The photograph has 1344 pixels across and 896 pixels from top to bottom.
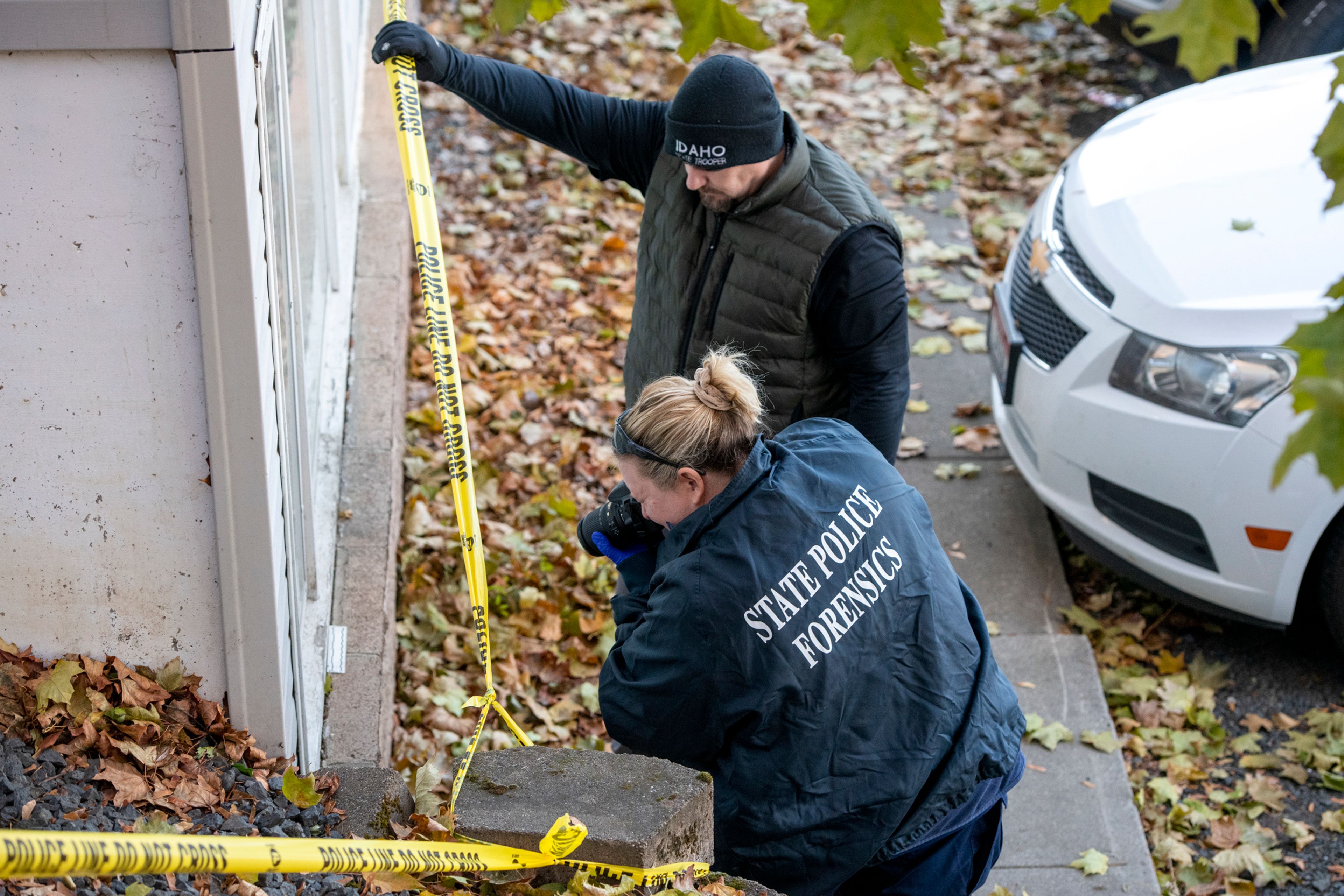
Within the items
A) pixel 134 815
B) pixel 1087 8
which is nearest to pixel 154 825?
pixel 134 815

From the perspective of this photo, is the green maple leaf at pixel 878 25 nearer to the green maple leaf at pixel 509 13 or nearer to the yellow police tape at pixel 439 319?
the green maple leaf at pixel 509 13

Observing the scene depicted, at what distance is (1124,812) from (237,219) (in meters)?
3.38

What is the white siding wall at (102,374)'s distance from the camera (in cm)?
228

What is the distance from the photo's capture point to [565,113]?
Result: 374 cm

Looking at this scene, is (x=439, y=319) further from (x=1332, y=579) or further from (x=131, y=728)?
(x=1332, y=579)

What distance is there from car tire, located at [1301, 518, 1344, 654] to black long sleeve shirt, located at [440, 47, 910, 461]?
1785mm

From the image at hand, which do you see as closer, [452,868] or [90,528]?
[452,868]

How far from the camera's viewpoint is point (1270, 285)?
14.0ft

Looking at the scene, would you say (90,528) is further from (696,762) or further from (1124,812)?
(1124,812)

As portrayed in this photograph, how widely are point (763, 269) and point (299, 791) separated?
5.74 feet

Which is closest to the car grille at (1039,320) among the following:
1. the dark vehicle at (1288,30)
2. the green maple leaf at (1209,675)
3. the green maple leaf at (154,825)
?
the green maple leaf at (1209,675)

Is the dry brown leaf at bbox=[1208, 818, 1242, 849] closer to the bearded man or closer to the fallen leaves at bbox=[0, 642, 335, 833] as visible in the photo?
the bearded man

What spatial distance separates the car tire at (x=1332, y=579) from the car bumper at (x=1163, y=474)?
99 mm

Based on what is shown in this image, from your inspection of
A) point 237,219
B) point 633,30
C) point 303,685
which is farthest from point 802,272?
point 633,30
